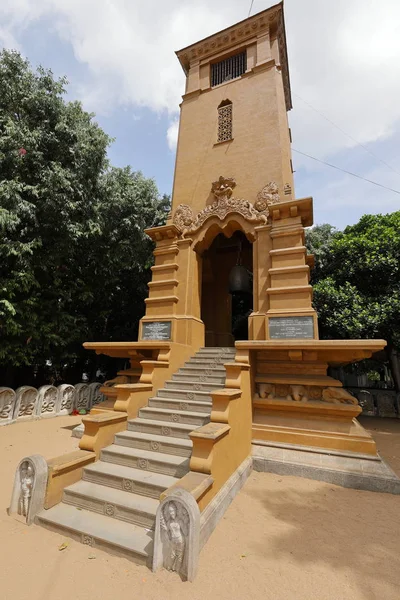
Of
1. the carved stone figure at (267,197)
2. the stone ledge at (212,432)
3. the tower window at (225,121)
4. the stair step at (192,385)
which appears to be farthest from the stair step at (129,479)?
the tower window at (225,121)

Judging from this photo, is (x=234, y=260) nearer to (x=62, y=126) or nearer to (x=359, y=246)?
(x=359, y=246)

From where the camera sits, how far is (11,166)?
9641 mm

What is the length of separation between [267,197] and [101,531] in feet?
24.3

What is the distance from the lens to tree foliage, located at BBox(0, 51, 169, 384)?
9.41 metres

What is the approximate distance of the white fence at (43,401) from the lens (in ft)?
28.6

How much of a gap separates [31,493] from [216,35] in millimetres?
14012

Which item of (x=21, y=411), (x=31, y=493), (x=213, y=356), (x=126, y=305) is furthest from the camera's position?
(x=126, y=305)

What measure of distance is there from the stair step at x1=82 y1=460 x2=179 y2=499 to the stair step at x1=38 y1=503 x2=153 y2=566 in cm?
43

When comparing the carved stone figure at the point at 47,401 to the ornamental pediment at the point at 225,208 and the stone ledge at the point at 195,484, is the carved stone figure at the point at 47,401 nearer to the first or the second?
the ornamental pediment at the point at 225,208

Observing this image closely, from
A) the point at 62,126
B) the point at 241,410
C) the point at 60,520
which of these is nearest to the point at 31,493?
the point at 60,520

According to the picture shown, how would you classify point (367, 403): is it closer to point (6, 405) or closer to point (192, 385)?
point (192, 385)

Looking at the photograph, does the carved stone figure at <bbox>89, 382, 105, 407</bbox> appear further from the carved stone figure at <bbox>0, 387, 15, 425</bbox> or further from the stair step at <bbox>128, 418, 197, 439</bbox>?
the stair step at <bbox>128, 418, 197, 439</bbox>

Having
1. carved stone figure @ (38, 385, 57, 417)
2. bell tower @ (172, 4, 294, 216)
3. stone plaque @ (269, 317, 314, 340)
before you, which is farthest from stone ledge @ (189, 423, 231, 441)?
carved stone figure @ (38, 385, 57, 417)

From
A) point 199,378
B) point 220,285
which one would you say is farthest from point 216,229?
point 199,378
